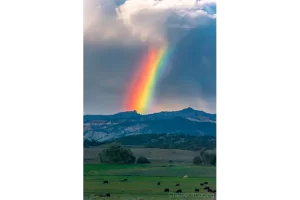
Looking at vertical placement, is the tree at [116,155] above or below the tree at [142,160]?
above

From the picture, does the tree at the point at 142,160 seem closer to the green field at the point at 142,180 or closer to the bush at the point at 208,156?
the green field at the point at 142,180

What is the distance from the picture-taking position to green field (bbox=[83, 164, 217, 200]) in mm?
1673

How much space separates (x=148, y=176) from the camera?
176 centimetres

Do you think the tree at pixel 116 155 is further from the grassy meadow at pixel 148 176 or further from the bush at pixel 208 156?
the bush at pixel 208 156

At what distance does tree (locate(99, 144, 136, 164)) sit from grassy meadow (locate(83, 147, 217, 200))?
0.02m

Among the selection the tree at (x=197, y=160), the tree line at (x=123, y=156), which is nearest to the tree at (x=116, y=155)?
the tree line at (x=123, y=156)

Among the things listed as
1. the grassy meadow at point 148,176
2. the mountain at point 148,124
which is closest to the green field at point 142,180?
the grassy meadow at point 148,176

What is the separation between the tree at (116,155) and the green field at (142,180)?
0.03 m

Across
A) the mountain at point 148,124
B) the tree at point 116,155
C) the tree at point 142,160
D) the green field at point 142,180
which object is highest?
the mountain at point 148,124

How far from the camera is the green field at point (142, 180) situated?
167 centimetres

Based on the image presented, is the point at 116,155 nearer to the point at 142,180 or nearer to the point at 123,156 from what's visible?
the point at 123,156

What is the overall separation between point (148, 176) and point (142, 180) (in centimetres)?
3
